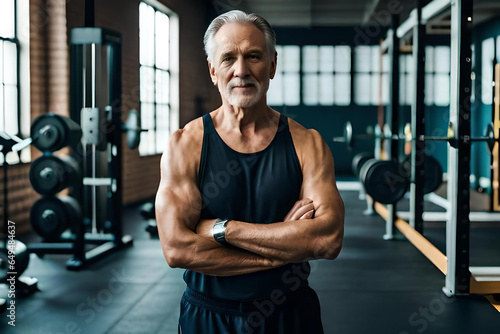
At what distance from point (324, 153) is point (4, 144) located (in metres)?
2.21

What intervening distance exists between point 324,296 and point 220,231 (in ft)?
6.26

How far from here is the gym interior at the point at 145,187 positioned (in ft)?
8.12

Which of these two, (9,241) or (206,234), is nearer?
(206,234)

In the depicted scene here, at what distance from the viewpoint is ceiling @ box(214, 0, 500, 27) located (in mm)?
7348

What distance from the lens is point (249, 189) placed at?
2.86ft

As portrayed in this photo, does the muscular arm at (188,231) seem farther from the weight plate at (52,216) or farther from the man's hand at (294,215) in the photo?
the weight plate at (52,216)

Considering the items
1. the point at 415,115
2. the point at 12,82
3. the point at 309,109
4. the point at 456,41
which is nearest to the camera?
the point at 456,41

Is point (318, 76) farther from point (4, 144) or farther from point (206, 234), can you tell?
point (206, 234)

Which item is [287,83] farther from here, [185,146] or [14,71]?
[185,146]

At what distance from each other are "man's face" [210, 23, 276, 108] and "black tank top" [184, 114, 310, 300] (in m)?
0.09

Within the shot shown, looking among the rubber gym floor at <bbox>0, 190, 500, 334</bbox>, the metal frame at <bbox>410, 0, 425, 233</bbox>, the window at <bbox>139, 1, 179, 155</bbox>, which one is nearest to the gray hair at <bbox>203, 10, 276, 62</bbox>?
the rubber gym floor at <bbox>0, 190, 500, 334</bbox>

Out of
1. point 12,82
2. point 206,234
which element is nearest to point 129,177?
point 12,82

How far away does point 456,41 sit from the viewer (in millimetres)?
2520

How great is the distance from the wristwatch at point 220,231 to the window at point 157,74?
4.94 m
